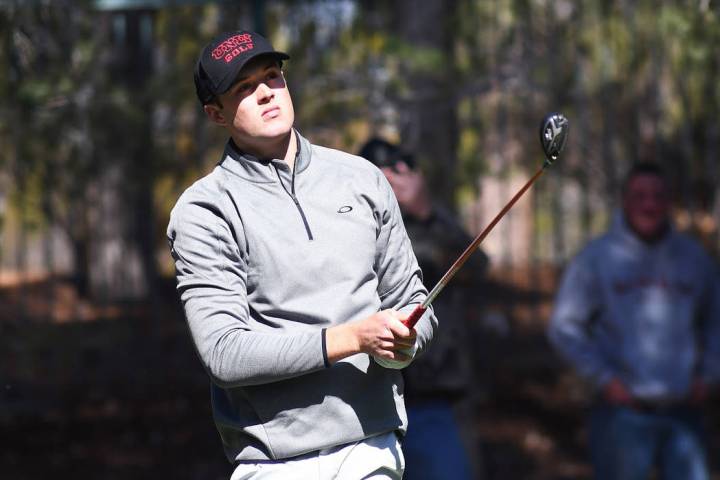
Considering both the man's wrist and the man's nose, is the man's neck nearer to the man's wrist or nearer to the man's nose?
the man's nose

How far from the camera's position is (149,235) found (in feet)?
25.2

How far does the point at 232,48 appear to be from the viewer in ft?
8.93

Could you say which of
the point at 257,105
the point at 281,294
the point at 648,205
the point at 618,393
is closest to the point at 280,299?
the point at 281,294

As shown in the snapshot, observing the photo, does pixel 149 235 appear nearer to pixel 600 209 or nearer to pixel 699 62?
pixel 600 209

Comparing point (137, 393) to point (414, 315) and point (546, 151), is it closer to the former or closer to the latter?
point (414, 315)

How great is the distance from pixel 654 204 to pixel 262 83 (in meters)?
2.98

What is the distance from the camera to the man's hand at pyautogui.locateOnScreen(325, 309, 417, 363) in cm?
249

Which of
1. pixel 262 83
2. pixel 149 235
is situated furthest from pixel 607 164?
pixel 262 83

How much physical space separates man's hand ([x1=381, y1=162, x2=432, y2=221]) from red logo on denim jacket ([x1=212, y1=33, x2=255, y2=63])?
1.63m

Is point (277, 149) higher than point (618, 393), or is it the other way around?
point (277, 149)

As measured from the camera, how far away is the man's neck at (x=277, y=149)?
2.77 m

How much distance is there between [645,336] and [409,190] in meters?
1.42

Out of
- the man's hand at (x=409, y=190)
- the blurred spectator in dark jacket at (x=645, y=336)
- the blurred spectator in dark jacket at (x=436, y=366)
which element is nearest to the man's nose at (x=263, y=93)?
the man's hand at (x=409, y=190)

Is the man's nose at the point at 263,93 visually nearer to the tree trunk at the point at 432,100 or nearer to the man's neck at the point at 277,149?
the man's neck at the point at 277,149
